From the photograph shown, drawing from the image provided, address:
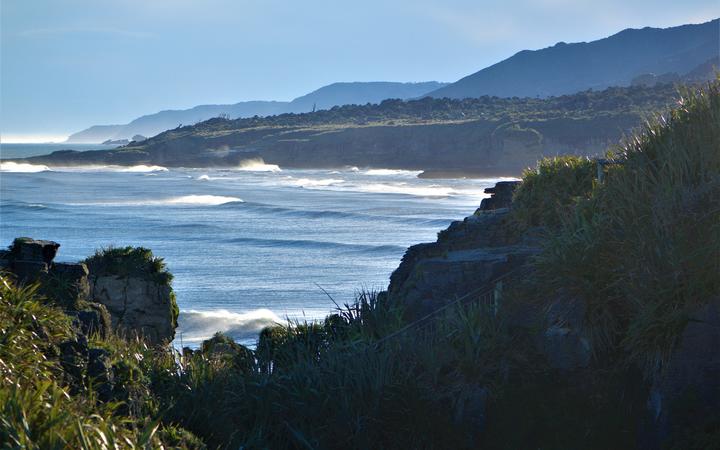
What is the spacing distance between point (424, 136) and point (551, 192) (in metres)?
86.0

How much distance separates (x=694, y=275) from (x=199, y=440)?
13.1 feet

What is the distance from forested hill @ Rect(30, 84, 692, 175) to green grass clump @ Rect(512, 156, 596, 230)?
54501 millimetres

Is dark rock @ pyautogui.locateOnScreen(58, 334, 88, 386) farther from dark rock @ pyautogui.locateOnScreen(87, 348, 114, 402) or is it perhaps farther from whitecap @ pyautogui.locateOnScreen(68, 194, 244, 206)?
whitecap @ pyautogui.locateOnScreen(68, 194, 244, 206)

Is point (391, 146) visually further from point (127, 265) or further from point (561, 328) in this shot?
point (561, 328)

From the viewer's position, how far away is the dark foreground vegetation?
7516mm

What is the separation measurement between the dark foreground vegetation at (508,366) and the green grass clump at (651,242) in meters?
0.02

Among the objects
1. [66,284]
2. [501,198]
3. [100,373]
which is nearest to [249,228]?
[501,198]

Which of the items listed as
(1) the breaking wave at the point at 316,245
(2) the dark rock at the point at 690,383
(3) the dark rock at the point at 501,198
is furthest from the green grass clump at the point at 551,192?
(1) the breaking wave at the point at 316,245

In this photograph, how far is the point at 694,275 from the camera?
7.93 metres

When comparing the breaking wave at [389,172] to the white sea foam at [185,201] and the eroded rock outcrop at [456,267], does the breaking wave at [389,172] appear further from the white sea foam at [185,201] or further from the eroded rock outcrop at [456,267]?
the eroded rock outcrop at [456,267]

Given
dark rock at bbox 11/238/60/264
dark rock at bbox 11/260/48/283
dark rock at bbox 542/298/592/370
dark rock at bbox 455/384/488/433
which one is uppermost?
dark rock at bbox 11/238/60/264

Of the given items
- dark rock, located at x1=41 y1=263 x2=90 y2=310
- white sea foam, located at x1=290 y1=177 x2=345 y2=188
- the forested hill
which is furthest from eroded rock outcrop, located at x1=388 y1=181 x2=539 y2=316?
white sea foam, located at x1=290 y1=177 x2=345 y2=188

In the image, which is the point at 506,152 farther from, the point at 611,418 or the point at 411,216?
the point at 611,418

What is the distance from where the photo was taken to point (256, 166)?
101 metres
